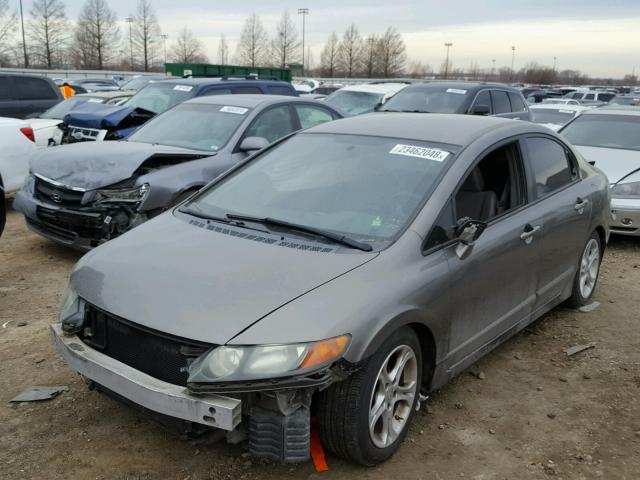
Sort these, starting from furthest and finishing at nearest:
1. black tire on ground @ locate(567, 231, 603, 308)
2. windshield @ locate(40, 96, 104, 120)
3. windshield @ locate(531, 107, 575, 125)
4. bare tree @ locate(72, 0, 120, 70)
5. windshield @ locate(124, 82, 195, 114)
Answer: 1. bare tree @ locate(72, 0, 120, 70)
2. windshield @ locate(531, 107, 575, 125)
3. windshield @ locate(40, 96, 104, 120)
4. windshield @ locate(124, 82, 195, 114)
5. black tire on ground @ locate(567, 231, 603, 308)

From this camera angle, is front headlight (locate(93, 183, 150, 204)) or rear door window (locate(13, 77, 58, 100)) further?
rear door window (locate(13, 77, 58, 100))

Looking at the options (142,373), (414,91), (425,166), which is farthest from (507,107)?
(142,373)

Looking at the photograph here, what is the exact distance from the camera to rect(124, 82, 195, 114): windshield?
9.87m

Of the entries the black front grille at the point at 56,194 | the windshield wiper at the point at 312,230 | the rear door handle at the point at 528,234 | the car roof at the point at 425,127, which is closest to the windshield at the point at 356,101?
the black front grille at the point at 56,194

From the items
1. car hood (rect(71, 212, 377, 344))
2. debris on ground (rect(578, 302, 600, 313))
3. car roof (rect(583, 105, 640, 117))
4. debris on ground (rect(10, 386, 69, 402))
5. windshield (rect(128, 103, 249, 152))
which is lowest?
debris on ground (rect(578, 302, 600, 313))

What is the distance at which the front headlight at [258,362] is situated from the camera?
250cm

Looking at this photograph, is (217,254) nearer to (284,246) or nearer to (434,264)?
(284,246)

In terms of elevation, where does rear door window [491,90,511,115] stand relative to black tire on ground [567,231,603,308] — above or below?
above

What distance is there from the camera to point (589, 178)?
505cm

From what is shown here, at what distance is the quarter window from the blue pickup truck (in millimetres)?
6031

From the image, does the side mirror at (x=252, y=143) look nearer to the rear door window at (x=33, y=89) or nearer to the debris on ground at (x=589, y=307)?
the debris on ground at (x=589, y=307)

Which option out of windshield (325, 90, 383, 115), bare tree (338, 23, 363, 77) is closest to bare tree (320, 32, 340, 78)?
bare tree (338, 23, 363, 77)

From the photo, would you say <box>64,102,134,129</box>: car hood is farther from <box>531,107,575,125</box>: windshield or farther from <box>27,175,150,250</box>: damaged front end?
<box>531,107,575,125</box>: windshield

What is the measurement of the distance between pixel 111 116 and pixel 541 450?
7.41 metres
